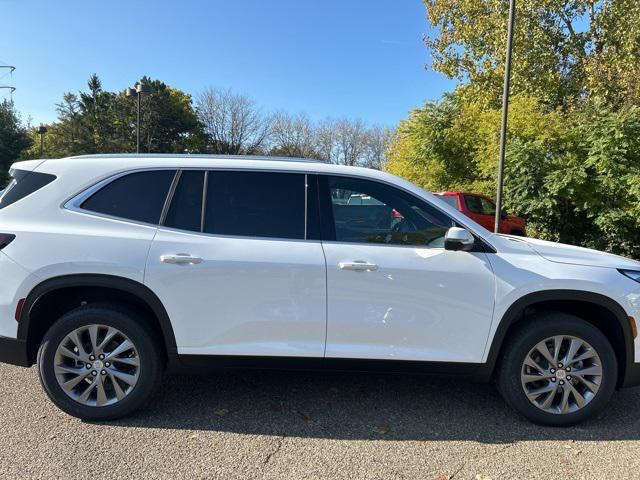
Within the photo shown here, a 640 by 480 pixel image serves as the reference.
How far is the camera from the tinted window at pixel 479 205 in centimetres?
1401

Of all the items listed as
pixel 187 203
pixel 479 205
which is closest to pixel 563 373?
pixel 187 203

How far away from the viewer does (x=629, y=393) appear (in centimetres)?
407

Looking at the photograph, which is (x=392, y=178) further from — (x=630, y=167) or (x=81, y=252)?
(x=630, y=167)

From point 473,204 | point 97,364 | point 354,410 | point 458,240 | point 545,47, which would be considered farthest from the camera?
point 545,47

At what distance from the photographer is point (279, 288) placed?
326cm

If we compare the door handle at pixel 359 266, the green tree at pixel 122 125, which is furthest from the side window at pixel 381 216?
the green tree at pixel 122 125

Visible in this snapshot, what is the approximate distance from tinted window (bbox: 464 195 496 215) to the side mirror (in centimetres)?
1105

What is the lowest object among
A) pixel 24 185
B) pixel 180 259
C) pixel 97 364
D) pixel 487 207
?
pixel 97 364

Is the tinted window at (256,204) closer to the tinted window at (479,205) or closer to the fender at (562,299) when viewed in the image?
the fender at (562,299)

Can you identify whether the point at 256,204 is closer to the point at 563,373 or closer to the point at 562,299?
the point at 562,299

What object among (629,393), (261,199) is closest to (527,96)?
(629,393)

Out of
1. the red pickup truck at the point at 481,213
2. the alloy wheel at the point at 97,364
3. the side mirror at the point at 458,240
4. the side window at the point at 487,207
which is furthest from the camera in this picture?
the side window at the point at 487,207

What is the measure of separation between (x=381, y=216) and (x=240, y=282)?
1.08 m

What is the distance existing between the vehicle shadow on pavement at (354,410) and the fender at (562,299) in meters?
0.49
